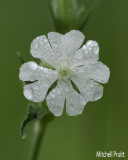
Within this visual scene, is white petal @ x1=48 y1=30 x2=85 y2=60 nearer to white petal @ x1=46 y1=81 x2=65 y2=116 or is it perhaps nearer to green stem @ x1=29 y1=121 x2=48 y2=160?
white petal @ x1=46 y1=81 x2=65 y2=116

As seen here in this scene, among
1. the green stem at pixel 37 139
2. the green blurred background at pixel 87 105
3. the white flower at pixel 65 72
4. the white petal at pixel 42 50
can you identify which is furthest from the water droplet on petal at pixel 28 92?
the green blurred background at pixel 87 105

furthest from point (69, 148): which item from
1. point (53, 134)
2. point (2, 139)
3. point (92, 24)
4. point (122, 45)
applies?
point (92, 24)

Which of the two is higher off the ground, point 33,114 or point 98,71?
point 98,71

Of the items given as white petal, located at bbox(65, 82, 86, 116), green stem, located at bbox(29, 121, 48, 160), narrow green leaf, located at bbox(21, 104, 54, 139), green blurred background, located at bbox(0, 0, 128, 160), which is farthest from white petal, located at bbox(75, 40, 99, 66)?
green blurred background, located at bbox(0, 0, 128, 160)

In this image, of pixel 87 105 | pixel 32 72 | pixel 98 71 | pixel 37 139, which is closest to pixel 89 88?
pixel 98 71

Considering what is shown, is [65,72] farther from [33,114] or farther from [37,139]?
[37,139]

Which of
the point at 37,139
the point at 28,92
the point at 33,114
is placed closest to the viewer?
the point at 28,92

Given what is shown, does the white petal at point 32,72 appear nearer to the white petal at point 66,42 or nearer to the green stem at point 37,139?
the white petal at point 66,42
